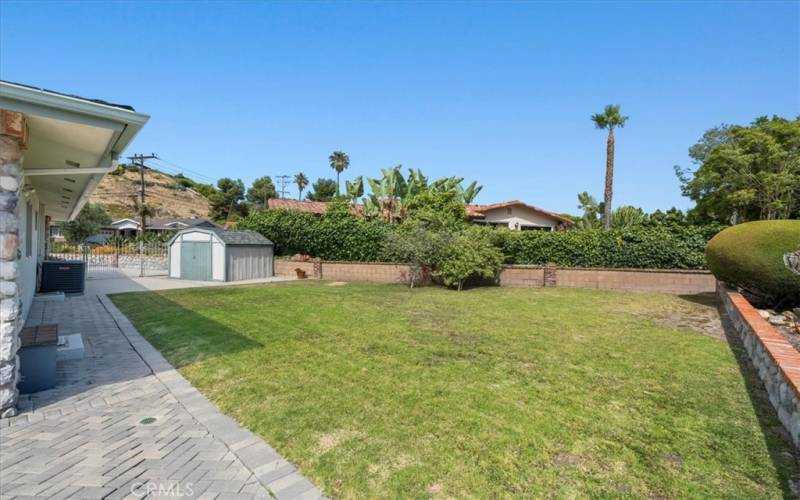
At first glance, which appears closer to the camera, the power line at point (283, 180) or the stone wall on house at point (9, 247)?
the stone wall on house at point (9, 247)

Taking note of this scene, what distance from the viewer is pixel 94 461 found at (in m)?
3.22

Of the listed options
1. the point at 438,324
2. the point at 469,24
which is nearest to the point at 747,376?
the point at 438,324

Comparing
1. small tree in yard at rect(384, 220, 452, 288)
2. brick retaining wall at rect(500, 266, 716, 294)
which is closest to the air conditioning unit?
small tree in yard at rect(384, 220, 452, 288)

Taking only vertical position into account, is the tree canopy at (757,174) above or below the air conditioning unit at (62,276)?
above

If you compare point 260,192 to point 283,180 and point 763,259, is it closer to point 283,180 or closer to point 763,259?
point 283,180

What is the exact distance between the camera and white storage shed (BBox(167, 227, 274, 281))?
758 inches

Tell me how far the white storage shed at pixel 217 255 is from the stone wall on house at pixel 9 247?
15682 mm

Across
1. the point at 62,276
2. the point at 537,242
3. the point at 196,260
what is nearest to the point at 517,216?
the point at 537,242

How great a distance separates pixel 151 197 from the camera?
74.4 metres

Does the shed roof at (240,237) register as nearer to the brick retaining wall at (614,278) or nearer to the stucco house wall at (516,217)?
the brick retaining wall at (614,278)

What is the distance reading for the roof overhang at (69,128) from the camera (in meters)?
3.75

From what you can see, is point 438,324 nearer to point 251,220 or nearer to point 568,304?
point 568,304

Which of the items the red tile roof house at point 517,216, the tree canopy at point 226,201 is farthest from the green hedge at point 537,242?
the tree canopy at point 226,201

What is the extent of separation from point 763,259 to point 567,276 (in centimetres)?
723
